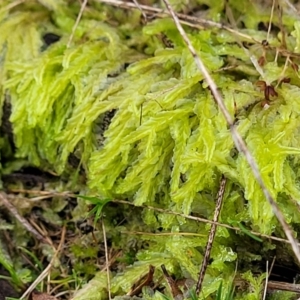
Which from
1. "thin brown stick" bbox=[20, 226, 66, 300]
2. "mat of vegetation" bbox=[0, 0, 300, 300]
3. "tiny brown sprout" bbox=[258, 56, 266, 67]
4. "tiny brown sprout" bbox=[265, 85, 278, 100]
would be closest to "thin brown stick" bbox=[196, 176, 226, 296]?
"mat of vegetation" bbox=[0, 0, 300, 300]

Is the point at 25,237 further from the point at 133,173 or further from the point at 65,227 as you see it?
the point at 133,173

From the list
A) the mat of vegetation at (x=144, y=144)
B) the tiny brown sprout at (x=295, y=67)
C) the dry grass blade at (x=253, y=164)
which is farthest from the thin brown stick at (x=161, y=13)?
the dry grass blade at (x=253, y=164)

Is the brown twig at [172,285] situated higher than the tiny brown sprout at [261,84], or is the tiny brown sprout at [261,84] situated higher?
the tiny brown sprout at [261,84]

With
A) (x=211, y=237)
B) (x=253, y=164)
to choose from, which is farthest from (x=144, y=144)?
(x=253, y=164)

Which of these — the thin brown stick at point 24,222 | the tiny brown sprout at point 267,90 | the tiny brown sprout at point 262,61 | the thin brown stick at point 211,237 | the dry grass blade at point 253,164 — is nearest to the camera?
the dry grass blade at point 253,164

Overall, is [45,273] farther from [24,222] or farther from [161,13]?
[161,13]

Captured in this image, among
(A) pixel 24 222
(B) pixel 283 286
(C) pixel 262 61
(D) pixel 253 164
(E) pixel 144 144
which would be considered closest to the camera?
(D) pixel 253 164

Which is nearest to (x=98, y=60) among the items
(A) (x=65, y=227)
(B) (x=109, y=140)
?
(B) (x=109, y=140)

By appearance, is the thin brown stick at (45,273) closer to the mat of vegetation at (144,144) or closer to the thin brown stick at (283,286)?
the mat of vegetation at (144,144)
